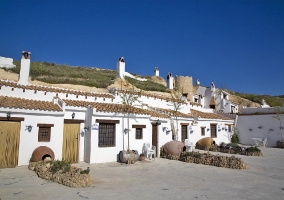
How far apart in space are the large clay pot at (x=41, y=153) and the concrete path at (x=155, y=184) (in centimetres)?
64

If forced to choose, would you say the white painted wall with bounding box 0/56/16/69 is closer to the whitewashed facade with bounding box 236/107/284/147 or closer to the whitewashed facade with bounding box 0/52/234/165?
the whitewashed facade with bounding box 0/52/234/165

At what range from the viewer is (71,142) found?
44.7ft

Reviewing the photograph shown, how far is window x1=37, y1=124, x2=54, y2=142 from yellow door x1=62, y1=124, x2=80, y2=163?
1.00 metres

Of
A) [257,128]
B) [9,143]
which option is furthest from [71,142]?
[257,128]

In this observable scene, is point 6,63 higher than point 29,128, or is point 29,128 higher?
point 6,63

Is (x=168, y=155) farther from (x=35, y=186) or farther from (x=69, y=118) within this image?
(x=35, y=186)

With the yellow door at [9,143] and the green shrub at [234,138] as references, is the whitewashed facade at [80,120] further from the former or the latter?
the green shrub at [234,138]

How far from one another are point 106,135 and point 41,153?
3912mm

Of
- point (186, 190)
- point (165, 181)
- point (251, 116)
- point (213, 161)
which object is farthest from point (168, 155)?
point (251, 116)

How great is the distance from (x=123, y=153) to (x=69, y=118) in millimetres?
3850

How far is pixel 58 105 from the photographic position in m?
14.3

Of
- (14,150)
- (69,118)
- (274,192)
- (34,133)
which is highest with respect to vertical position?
(69,118)

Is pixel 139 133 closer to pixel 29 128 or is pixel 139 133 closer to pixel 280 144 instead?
pixel 29 128

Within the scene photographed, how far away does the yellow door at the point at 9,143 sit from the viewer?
443 inches
